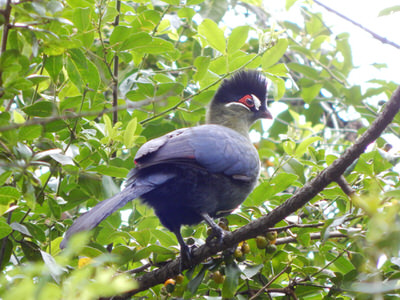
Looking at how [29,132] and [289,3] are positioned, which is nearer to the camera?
[29,132]

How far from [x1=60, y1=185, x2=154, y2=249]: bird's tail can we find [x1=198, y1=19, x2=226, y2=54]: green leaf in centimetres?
121

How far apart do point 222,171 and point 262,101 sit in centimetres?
147

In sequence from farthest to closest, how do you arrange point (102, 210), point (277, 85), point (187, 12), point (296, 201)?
point (187, 12) < point (277, 85) < point (102, 210) < point (296, 201)

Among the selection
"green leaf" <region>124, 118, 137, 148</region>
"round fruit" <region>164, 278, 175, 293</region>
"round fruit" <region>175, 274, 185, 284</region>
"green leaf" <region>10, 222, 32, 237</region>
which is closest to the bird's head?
"green leaf" <region>124, 118, 137, 148</region>

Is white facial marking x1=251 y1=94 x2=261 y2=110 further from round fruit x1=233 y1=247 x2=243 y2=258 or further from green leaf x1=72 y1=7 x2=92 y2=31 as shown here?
round fruit x1=233 y1=247 x2=243 y2=258

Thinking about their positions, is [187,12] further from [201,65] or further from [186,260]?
[186,260]

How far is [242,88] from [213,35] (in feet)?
4.06

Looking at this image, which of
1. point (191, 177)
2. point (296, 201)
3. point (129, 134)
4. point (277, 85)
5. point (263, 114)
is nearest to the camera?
point (296, 201)

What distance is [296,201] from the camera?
103 inches

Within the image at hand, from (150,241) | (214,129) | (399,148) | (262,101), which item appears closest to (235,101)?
(262,101)

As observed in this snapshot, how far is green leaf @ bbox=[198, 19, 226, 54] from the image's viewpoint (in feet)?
12.5

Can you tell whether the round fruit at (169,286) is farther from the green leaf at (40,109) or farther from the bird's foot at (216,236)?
the green leaf at (40,109)

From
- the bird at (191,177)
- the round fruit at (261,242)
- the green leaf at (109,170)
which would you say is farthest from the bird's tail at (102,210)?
the round fruit at (261,242)

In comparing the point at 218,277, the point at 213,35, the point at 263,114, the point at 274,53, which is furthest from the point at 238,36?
the point at 218,277
